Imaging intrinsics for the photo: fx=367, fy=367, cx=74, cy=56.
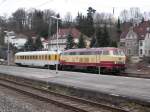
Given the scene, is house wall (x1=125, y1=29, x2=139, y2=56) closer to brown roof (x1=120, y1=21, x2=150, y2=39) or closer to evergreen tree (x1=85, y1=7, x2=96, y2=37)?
brown roof (x1=120, y1=21, x2=150, y2=39)

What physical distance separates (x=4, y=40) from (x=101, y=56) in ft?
319

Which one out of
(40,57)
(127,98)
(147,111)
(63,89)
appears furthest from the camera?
(40,57)

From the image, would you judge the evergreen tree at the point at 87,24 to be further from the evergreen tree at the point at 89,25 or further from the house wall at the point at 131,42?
the house wall at the point at 131,42

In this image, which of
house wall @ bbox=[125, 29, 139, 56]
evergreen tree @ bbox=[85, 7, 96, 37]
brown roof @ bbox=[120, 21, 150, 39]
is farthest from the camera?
evergreen tree @ bbox=[85, 7, 96, 37]

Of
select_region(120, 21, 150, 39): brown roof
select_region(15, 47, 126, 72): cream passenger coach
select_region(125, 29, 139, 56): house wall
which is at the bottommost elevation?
select_region(15, 47, 126, 72): cream passenger coach

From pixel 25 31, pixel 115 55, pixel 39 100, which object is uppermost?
pixel 25 31

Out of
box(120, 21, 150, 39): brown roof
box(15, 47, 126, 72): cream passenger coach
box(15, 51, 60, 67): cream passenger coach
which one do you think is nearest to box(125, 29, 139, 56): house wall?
box(120, 21, 150, 39): brown roof

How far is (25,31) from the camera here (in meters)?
156

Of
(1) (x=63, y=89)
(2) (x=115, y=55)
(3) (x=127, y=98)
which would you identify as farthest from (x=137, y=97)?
(2) (x=115, y=55)

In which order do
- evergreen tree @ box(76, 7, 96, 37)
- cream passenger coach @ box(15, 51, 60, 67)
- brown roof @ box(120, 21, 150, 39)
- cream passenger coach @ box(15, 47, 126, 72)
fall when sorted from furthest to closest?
evergreen tree @ box(76, 7, 96, 37) < brown roof @ box(120, 21, 150, 39) < cream passenger coach @ box(15, 51, 60, 67) < cream passenger coach @ box(15, 47, 126, 72)

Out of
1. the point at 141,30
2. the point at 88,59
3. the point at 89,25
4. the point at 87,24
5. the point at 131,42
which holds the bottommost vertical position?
the point at 88,59

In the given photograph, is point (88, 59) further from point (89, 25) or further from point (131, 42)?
point (89, 25)

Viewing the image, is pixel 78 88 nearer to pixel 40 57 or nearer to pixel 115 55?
pixel 115 55

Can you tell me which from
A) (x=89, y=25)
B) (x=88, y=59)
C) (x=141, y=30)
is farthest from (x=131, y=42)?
(x=88, y=59)
